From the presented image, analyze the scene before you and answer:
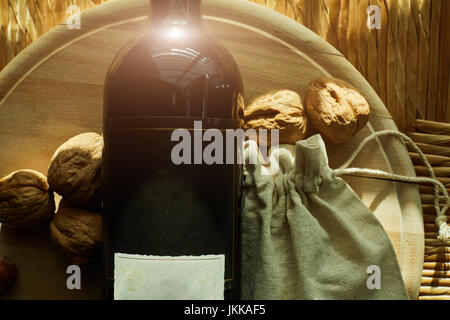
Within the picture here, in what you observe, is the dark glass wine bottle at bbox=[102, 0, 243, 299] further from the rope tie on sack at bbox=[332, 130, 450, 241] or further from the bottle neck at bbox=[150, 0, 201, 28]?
the rope tie on sack at bbox=[332, 130, 450, 241]

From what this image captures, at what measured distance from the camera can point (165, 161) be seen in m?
0.41

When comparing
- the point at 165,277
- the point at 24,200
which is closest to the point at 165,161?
the point at 165,277

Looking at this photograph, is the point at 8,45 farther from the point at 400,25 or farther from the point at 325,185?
the point at 400,25

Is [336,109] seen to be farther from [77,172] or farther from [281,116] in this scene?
[77,172]

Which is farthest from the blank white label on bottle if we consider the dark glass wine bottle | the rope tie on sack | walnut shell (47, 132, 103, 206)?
the rope tie on sack

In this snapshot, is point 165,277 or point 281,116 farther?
point 281,116

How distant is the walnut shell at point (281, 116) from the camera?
533 millimetres

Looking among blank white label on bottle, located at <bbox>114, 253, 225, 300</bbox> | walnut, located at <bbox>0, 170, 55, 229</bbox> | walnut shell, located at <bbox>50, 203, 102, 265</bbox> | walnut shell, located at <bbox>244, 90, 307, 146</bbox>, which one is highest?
walnut shell, located at <bbox>244, 90, 307, 146</bbox>

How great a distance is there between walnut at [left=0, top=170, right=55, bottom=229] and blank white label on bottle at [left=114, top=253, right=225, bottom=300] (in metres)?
0.18

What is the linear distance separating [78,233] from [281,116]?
317 mm

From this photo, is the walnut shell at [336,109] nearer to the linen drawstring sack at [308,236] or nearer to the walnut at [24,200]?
the linen drawstring sack at [308,236]

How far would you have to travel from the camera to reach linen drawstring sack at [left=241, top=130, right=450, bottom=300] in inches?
19.5

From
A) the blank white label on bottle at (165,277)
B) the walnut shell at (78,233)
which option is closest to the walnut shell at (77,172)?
the walnut shell at (78,233)

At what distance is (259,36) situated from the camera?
61 cm
